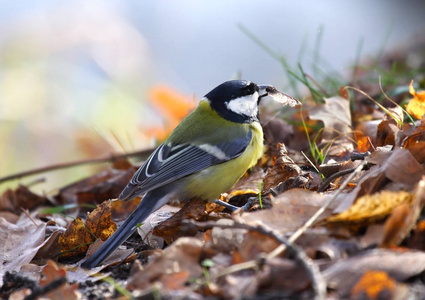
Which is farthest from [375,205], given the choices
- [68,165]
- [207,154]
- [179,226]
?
[68,165]

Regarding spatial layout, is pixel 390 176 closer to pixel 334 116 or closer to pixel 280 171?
pixel 280 171

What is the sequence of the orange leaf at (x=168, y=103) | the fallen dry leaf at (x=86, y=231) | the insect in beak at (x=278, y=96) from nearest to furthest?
the fallen dry leaf at (x=86, y=231) → the insect in beak at (x=278, y=96) → the orange leaf at (x=168, y=103)

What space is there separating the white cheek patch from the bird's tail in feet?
3.00

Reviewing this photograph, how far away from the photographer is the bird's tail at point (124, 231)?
2.50 metres

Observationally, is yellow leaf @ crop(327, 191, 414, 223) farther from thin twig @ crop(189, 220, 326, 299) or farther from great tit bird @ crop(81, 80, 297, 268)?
great tit bird @ crop(81, 80, 297, 268)

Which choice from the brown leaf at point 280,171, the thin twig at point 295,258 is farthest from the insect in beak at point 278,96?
the thin twig at point 295,258

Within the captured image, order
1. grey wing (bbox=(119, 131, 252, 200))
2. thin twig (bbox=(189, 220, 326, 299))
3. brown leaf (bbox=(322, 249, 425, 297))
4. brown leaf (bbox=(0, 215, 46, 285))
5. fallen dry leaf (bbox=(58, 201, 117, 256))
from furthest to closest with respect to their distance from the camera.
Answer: grey wing (bbox=(119, 131, 252, 200))
fallen dry leaf (bbox=(58, 201, 117, 256))
brown leaf (bbox=(0, 215, 46, 285))
brown leaf (bbox=(322, 249, 425, 297))
thin twig (bbox=(189, 220, 326, 299))

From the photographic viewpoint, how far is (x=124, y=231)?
2.65 metres

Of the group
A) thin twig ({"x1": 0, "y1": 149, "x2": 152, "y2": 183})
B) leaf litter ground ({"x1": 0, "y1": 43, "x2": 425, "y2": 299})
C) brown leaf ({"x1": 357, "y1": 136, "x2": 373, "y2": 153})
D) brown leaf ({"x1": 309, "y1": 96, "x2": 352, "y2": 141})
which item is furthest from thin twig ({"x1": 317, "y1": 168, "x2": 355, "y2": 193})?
thin twig ({"x1": 0, "y1": 149, "x2": 152, "y2": 183})

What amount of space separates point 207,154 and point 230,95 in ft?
1.86

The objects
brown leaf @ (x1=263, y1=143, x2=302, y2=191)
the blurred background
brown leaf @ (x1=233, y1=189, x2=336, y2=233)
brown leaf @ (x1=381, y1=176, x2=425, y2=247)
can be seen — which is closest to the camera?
brown leaf @ (x1=381, y1=176, x2=425, y2=247)

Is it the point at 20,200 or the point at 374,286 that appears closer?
the point at 374,286

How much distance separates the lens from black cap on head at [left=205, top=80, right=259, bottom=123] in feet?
11.7

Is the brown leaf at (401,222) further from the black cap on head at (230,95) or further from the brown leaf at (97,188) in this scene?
the brown leaf at (97,188)
